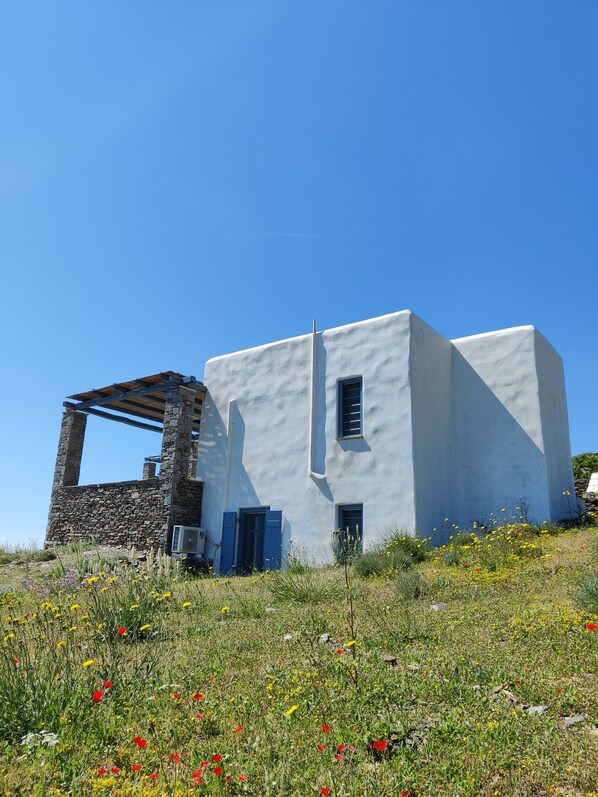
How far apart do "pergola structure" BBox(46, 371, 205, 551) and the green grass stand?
10139 millimetres

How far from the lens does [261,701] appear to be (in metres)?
4.80

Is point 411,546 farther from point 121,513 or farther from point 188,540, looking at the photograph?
point 121,513

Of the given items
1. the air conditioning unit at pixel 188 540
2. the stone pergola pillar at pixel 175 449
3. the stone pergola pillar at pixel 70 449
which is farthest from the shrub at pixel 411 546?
the stone pergola pillar at pixel 70 449

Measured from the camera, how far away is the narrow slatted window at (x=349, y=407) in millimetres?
16250

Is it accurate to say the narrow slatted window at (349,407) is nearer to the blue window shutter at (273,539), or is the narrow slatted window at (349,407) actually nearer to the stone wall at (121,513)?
the blue window shutter at (273,539)

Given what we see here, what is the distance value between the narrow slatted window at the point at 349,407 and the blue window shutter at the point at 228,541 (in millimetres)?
4047

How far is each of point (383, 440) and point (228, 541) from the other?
5.34 meters

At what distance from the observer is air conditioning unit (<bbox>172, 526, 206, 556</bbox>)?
55.0ft

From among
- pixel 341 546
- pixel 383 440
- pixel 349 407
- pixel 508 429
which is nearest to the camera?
pixel 341 546

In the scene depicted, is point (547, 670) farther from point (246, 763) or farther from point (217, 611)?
point (217, 611)

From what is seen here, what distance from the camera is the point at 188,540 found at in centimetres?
1698

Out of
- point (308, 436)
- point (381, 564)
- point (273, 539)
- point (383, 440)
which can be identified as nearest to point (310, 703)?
point (381, 564)

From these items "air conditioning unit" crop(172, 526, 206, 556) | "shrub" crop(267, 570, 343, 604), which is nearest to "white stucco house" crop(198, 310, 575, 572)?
"air conditioning unit" crop(172, 526, 206, 556)

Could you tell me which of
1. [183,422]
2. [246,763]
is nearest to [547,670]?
[246,763]
